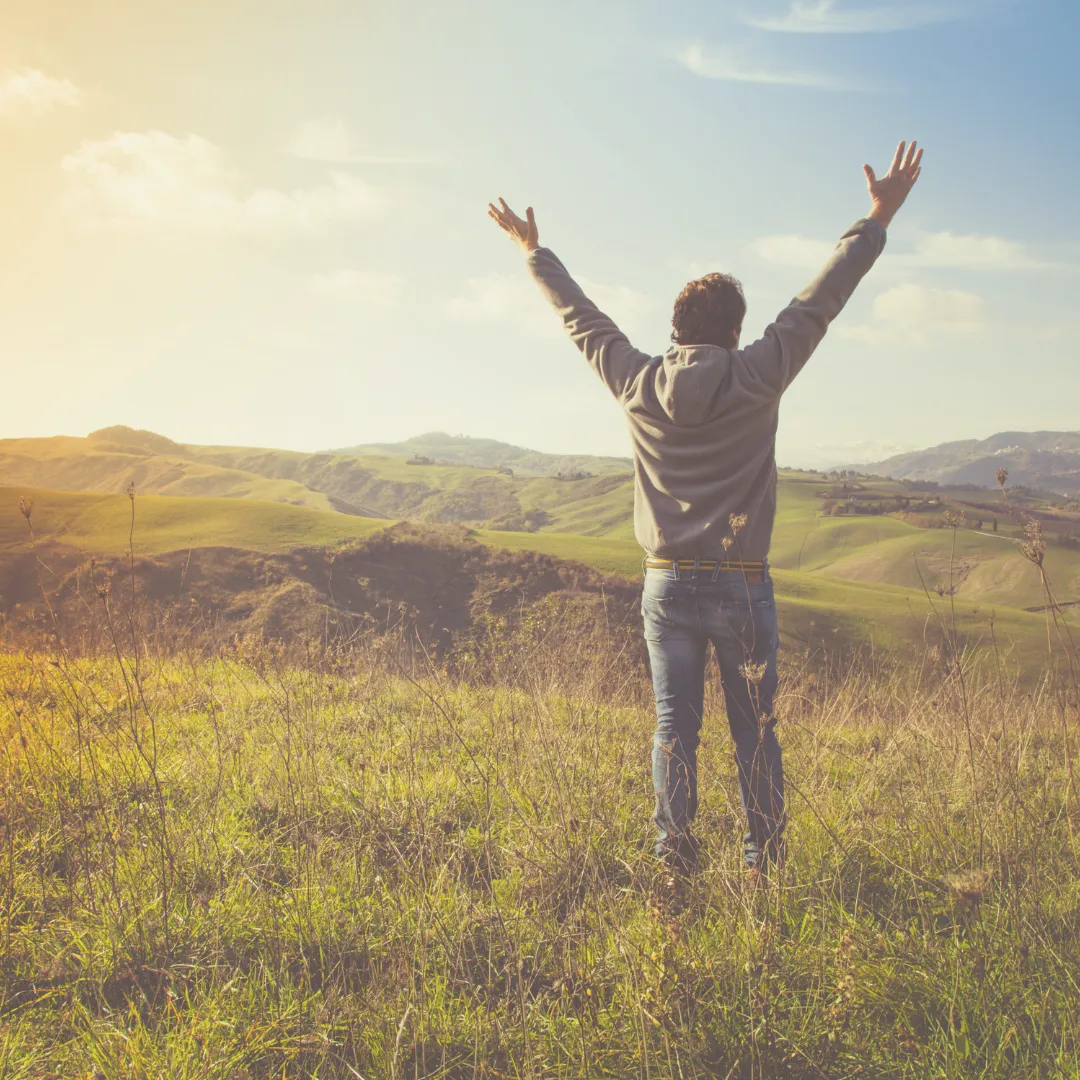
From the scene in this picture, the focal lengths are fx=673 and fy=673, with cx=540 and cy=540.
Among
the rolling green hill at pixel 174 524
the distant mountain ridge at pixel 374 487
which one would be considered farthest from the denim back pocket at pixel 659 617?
the distant mountain ridge at pixel 374 487

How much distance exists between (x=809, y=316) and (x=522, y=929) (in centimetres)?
269

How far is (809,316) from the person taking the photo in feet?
9.15

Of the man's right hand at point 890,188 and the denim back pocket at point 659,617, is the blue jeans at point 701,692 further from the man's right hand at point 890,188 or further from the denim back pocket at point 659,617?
the man's right hand at point 890,188

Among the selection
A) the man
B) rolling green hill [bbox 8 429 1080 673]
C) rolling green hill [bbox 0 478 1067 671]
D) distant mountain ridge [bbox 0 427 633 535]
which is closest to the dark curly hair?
the man

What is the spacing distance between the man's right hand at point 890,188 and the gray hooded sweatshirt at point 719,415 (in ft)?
0.41

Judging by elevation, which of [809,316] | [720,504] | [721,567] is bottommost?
[721,567]

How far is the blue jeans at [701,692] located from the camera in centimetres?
285

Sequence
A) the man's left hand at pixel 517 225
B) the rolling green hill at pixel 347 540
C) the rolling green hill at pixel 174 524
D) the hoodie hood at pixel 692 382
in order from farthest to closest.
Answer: the rolling green hill at pixel 347 540 < the rolling green hill at pixel 174 524 < the man's left hand at pixel 517 225 < the hoodie hood at pixel 692 382

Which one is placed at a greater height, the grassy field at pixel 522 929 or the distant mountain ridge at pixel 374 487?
the distant mountain ridge at pixel 374 487

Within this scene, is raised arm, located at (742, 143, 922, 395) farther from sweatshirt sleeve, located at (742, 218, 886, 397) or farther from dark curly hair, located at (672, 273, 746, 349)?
dark curly hair, located at (672, 273, 746, 349)

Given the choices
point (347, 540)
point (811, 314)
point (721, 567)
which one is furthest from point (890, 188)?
point (347, 540)

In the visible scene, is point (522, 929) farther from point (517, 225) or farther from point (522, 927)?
point (517, 225)

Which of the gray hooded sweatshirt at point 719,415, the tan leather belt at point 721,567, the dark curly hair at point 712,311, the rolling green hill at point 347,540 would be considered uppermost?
the dark curly hair at point 712,311

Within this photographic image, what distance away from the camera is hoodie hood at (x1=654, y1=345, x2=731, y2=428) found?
2695 millimetres
